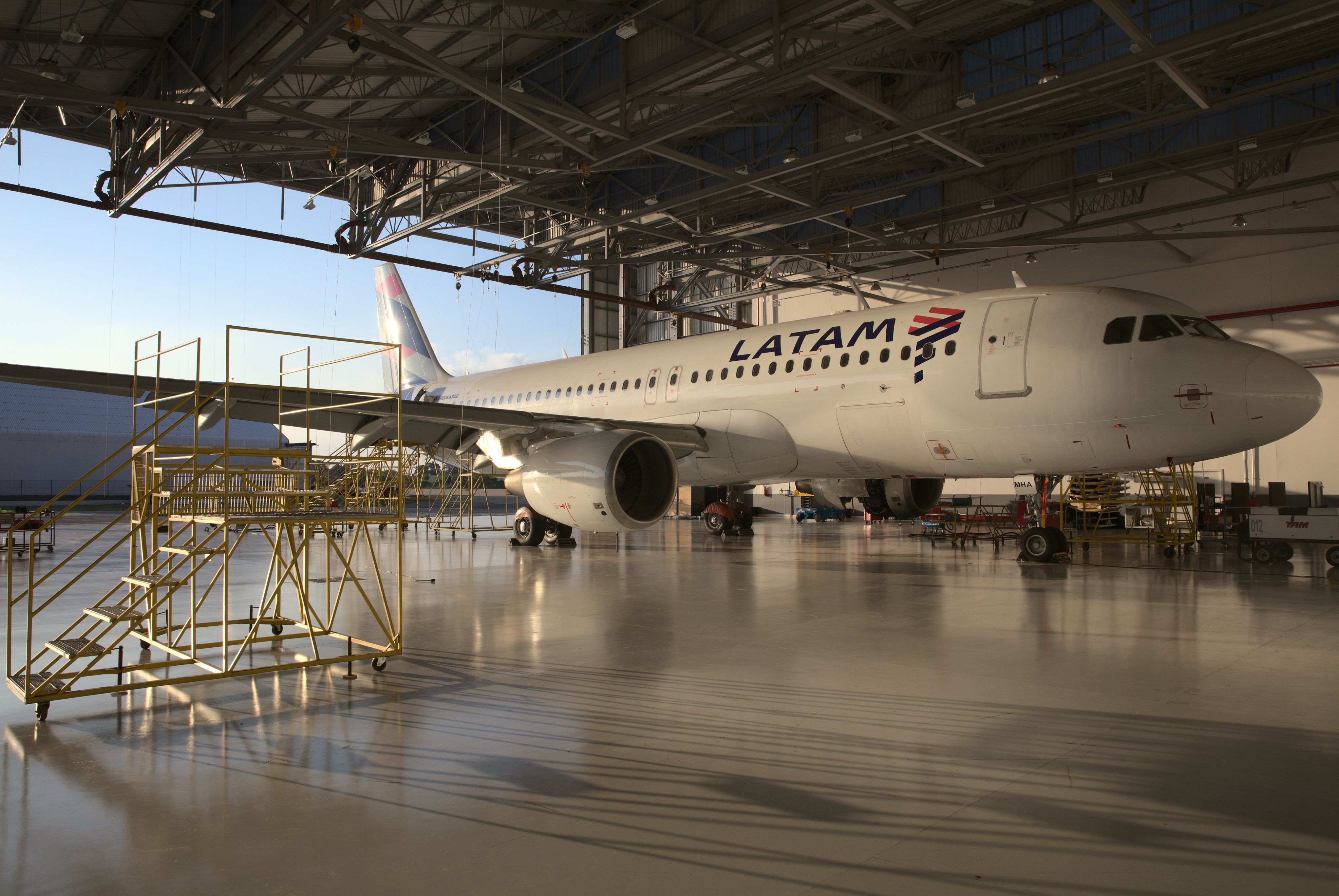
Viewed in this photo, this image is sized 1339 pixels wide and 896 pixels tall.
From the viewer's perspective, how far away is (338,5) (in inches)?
368

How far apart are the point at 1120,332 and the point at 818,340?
3663 millimetres

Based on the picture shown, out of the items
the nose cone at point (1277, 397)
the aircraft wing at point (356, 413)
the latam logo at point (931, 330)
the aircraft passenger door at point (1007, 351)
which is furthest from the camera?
the latam logo at point (931, 330)

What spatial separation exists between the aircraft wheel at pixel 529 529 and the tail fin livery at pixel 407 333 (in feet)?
20.8

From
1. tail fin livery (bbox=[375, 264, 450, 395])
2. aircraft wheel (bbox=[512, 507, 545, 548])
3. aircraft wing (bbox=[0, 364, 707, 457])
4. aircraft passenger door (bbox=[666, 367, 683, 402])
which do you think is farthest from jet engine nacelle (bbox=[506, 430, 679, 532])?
tail fin livery (bbox=[375, 264, 450, 395])

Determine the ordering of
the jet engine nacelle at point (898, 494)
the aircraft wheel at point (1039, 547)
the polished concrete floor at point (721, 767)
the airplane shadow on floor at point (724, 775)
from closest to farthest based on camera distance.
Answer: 1. the polished concrete floor at point (721, 767)
2. the airplane shadow on floor at point (724, 775)
3. the aircraft wheel at point (1039, 547)
4. the jet engine nacelle at point (898, 494)

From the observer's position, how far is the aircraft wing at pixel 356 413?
7770 mm

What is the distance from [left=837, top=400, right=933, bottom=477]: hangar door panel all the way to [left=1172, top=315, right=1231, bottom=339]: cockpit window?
293 centimetres

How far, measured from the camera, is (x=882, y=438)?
10125mm

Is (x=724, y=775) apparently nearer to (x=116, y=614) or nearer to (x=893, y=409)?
(x=116, y=614)

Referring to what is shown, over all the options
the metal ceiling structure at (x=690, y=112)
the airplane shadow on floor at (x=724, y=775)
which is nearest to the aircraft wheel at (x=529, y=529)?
the metal ceiling structure at (x=690, y=112)

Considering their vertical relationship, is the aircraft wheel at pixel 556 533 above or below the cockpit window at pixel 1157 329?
below

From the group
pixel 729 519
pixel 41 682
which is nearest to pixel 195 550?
pixel 41 682

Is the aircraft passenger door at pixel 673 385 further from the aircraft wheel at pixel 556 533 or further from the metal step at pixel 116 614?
the metal step at pixel 116 614

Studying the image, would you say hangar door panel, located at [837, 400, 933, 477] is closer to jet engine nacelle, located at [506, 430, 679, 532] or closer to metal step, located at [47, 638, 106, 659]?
jet engine nacelle, located at [506, 430, 679, 532]
